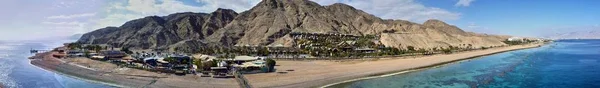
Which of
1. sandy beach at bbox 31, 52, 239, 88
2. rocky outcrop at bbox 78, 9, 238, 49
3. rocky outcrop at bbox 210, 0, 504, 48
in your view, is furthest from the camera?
rocky outcrop at bbox 78, 9, 238, 49

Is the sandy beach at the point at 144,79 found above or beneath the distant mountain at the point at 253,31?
beneath

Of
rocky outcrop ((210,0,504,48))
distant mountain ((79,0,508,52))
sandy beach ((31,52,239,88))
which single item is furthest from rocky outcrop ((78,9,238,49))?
sandy beach ((31,52,239,88))

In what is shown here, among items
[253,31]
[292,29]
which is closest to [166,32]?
[253,31]

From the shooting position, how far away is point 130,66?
63.0 metres

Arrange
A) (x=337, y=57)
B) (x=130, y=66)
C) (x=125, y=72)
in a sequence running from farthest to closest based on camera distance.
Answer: (x=337, y=57) < (x=130, y=66) < (x=125, y=72)

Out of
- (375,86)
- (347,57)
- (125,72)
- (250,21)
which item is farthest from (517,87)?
(250,21)

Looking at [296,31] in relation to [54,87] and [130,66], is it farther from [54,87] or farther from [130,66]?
[54,87]

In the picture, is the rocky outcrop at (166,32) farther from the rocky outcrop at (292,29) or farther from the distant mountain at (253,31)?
the rocky outcrop at (292,29)

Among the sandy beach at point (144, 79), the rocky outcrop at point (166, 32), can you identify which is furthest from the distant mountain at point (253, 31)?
the sandy beach at point (144, 79)

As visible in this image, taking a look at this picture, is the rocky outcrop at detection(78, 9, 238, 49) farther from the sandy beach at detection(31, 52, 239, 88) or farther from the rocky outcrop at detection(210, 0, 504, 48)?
the sandy beach at detection(31, 52, 239, 88)

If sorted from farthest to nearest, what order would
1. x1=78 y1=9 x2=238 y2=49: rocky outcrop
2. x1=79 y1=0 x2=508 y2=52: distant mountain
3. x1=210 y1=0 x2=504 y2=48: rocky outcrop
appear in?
x1=78 y1=9 x2=238 y2=49: rocky outcrop, x1=210 y1=0 x2=504 y2=48: rocky outcrop, x1=79 y1=0 x2=508 y2=52: distant mountain

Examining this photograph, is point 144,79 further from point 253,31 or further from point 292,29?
point 292,29

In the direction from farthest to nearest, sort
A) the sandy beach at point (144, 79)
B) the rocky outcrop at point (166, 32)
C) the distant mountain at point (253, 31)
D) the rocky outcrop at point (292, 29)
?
the rocky outcrop at point (166, 32), the rocky outcrop at point (292, 29), the distant mountain at point (253, 31), the sandy beach at point (144, 79)

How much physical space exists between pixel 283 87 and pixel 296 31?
119 meters
